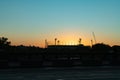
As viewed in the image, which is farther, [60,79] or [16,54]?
[16,54]

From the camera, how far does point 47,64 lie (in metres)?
36.6

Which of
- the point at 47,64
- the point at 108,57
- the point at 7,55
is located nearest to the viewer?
the point at 47,64

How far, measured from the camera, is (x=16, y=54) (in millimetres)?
40375

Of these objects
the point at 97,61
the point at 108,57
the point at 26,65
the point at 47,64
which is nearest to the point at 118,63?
the point at 97,61

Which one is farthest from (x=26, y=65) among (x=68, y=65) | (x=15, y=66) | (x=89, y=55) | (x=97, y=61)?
(x=89, y=55)

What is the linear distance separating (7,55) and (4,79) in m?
20.2

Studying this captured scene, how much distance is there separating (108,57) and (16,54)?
38.4 ft

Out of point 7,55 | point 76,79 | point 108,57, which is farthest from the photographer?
point 108,57

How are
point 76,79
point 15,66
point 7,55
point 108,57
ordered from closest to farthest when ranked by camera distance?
1. point 76,79
2. point 15,66
3. point 7,55
4. point 108,57

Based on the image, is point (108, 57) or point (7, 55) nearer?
point (7, 55)

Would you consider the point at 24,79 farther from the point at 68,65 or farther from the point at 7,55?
the point at 7,55

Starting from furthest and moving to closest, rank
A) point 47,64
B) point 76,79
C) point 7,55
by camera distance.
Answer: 1. point 7,55
2. point 47,64
3. point 76,79

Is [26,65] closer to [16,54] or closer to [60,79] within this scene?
[16,54]

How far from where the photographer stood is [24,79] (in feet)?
61.6
